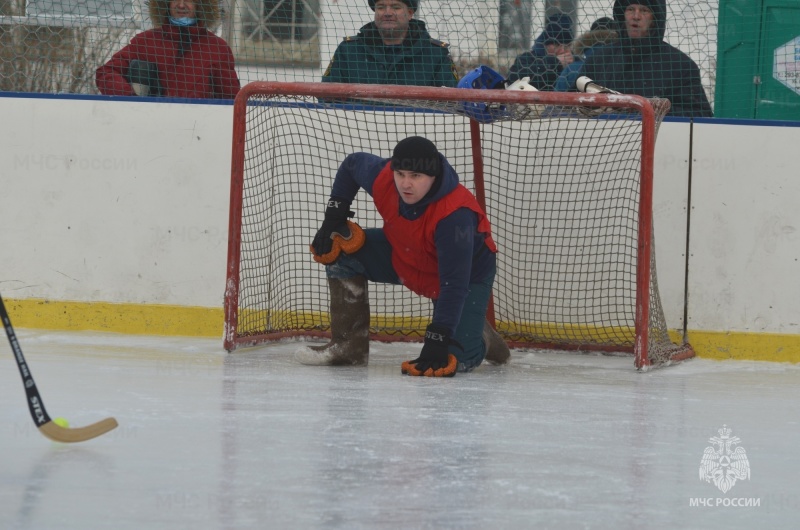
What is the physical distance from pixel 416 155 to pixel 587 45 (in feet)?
6.22

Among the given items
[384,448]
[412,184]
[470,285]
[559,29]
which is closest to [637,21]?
[559,29]

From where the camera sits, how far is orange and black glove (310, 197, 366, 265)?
4469 millimetres

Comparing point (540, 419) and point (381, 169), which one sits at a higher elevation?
point (381, 169)

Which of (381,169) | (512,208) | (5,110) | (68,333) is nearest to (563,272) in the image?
(512,208)

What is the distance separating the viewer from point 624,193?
5055 millimetres

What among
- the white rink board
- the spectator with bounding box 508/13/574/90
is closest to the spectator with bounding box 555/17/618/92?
the spectator with bounding box 508/13/574/90

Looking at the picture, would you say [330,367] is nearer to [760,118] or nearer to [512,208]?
[512,208]

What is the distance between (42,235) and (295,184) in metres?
1.24

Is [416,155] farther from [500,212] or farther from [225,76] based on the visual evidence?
[225,76]

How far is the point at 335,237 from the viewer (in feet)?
14.7

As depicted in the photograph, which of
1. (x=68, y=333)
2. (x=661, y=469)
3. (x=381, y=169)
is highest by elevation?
(x=381, y=169)

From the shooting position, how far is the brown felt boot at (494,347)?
15.4 feet

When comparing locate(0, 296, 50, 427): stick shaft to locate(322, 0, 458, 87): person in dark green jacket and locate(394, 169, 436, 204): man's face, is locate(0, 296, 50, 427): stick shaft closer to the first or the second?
locate(394, 169, 436, 204): man's face

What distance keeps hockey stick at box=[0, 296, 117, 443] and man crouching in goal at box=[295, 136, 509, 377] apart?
1.63 m
